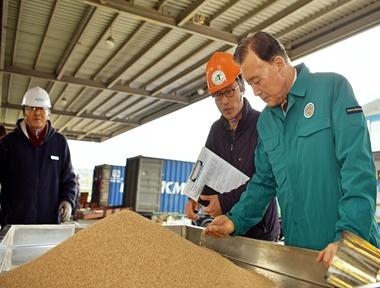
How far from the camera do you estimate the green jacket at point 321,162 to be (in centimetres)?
115

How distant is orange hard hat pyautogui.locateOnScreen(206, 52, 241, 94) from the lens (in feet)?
7.11

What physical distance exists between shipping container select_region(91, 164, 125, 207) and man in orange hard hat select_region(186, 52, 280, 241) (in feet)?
35.3

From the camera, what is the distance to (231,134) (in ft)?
7.18

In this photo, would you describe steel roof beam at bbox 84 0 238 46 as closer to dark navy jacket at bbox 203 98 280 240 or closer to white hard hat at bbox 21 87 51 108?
white hard hat at bbox 21 87 51 108

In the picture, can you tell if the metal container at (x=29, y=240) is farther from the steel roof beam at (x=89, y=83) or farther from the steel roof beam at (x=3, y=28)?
the steel roof beam at (x=89, y=83)

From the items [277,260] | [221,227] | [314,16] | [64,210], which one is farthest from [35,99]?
[314,16]

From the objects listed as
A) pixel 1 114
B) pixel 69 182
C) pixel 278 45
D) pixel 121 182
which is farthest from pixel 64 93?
pixel 278 45

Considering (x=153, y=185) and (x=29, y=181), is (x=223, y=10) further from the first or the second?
(x=153, y=185)

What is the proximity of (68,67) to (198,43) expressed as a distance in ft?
11.5

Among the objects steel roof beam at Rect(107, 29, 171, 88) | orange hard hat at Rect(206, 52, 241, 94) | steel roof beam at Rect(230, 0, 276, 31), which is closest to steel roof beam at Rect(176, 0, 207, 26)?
steel roof beam at Rect(107, 29, 171, 88)

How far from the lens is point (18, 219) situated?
2.57 m

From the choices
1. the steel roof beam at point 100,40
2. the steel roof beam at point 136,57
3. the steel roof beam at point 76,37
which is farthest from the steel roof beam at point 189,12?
the steel roof beam at point 76,37

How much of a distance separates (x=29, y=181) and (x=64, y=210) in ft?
1.02

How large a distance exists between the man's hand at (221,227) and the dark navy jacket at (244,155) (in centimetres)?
31
